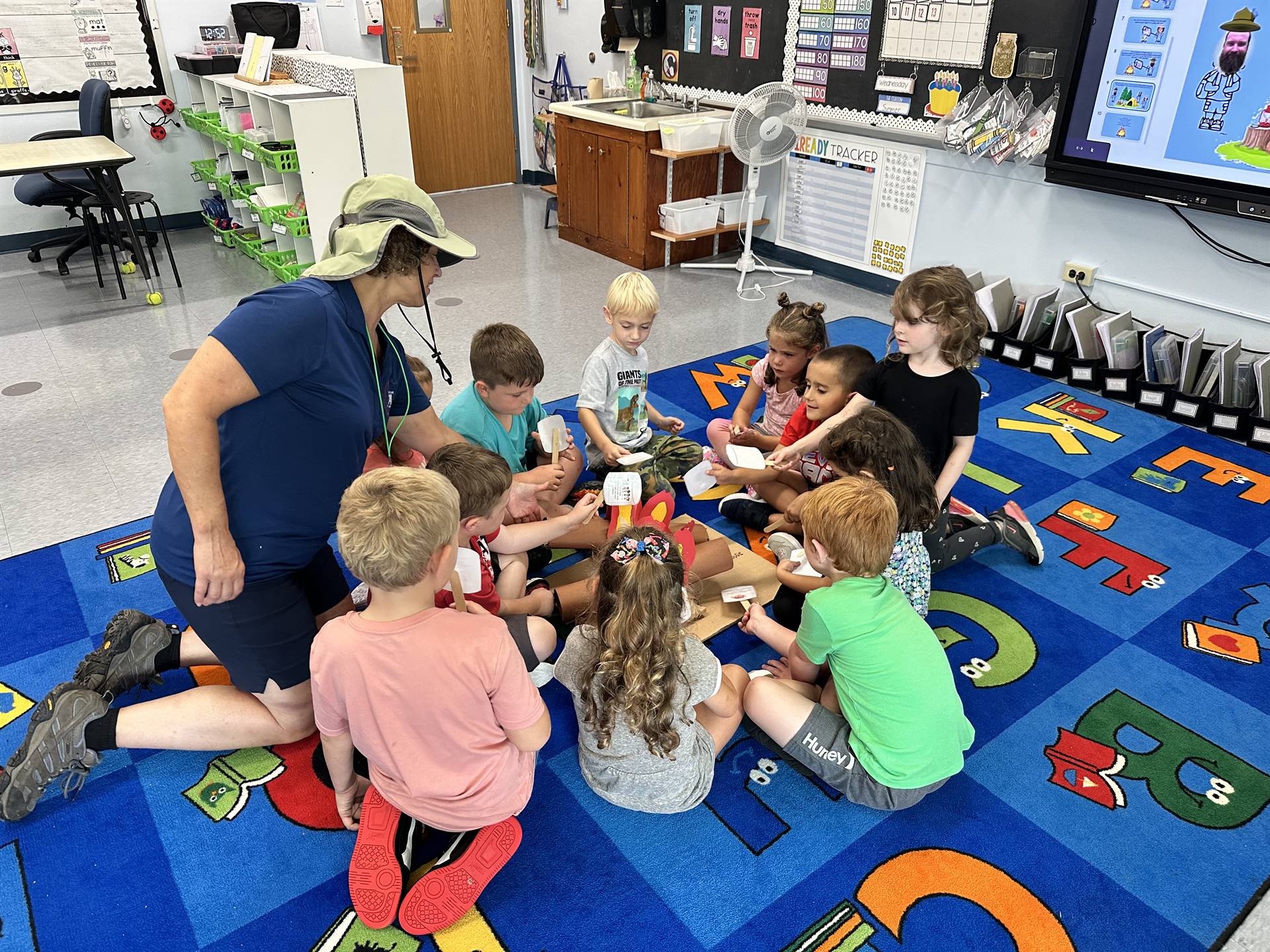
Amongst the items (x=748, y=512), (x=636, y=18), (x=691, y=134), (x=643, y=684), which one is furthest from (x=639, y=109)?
(x=643, y=684)

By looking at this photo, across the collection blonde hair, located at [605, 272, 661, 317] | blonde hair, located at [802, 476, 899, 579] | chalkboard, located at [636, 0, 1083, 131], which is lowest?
blonde hair, located at [802, 476, 899, 579]

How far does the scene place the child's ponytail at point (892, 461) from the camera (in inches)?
85.7

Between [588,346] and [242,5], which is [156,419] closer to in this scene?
[588,346]

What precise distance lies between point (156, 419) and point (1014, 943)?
373cm

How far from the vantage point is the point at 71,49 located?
5.76 meters

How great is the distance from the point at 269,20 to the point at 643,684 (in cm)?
641

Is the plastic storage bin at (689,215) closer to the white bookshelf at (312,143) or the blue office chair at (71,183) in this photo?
the white bookshelf at (312,143)

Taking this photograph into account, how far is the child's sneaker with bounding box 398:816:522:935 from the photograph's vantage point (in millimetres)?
1631

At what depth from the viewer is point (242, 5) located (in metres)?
6.00

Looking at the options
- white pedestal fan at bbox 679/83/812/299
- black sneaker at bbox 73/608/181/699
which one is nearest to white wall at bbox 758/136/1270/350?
white pedestal fan at bbox 679/83/812/299

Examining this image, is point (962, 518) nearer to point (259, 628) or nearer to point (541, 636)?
point (541, 636)

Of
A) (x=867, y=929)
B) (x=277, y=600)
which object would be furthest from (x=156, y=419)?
(x=867, y=929)

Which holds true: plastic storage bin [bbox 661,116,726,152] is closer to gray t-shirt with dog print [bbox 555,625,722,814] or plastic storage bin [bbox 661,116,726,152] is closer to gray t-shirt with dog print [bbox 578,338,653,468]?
gray t-shirt with dog print [bbox 578,338,653,468]

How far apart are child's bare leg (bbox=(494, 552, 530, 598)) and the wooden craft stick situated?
0.37 metres
